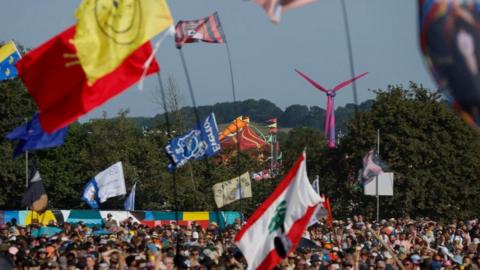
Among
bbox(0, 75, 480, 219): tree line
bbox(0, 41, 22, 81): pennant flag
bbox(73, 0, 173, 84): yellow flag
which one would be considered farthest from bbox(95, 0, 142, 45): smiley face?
bbox(0, 75, 480, 219): tree line

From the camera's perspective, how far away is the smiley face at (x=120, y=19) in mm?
16859

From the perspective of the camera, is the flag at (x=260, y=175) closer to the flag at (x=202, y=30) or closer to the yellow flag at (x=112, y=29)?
the flag at (x=202, y=30)

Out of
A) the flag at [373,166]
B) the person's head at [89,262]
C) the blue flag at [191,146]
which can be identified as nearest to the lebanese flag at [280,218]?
the person's head at [89,262]

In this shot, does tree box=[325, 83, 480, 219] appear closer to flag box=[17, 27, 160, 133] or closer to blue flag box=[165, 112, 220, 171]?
blue flag box=[165, 112, 220, 171]

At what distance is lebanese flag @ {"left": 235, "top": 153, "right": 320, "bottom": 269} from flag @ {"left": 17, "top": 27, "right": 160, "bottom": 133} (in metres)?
2.76

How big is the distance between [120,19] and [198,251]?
7.34 meters

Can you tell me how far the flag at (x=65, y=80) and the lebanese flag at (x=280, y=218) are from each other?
276 cm

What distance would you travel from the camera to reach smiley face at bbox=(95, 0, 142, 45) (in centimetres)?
1686

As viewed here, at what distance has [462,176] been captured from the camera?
69938 millimetres

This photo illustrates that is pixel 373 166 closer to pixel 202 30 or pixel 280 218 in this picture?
pixel 202 30

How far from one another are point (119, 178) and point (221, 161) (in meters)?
38.7

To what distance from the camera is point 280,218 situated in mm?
18188

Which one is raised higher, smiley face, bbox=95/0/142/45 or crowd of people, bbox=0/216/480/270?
smiley face, bbox=95/0/142/45

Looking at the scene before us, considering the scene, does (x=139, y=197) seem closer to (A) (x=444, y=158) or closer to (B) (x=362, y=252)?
(A) (x=444, y=158)
